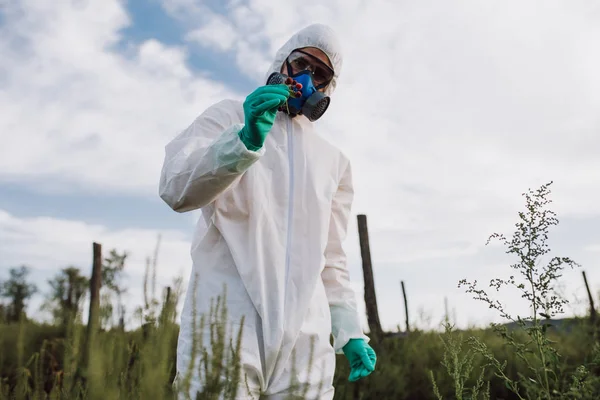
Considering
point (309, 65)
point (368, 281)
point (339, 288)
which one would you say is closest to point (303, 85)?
point (309, 65)

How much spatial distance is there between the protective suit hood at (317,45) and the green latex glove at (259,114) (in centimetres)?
70

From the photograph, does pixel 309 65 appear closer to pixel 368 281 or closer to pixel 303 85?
pixel 303 85

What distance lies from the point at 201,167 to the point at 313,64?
3.45ft

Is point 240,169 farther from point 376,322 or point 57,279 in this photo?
point 57,279

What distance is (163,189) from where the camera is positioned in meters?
2.11

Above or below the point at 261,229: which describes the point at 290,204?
above

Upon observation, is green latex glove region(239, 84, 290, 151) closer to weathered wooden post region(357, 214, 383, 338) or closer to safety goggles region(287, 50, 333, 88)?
safety goggles region(287, 50, 333, 88)

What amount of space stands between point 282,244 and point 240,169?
0.41 meters

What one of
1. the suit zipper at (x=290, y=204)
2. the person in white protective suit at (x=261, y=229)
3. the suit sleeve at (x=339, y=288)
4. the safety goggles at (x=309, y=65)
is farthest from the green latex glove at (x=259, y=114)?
the suit sleeve at (x=339, y=288)

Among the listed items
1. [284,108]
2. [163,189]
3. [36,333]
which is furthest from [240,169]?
[36,333]

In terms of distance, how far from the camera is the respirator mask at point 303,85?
97.0 inches

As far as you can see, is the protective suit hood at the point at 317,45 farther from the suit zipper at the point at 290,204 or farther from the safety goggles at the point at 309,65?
the suit zipper at the point at 290,204

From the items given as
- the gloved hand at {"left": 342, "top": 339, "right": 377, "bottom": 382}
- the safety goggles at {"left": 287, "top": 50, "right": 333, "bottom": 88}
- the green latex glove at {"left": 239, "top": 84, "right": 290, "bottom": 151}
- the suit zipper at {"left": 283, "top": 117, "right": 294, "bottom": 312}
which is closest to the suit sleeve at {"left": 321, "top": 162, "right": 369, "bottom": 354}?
the gloved hand at {"left": 342, "top": 339, "right": 377, "bottom": 382}

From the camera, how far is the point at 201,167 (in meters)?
1.95
